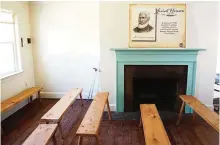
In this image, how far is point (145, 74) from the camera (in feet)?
12.6

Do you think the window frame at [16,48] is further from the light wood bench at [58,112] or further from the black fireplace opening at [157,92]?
the black fireplace opening at [157,92]

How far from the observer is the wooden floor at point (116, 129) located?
2.88m

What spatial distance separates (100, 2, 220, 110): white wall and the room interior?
0.02 metres

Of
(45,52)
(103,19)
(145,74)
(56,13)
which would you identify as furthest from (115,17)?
(45,52)

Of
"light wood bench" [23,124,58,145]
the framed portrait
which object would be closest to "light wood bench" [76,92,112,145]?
"light wood bench" [23,124,58,145]

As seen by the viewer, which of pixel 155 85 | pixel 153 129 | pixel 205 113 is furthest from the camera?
pixel 155 85

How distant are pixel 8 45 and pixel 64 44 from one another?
3.64ft

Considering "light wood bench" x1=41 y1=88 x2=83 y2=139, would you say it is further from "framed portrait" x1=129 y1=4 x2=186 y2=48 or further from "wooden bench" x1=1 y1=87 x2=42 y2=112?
"framed portrait" x1=129 y1=4 x2=186 y2=48

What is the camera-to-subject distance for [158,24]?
12.0 ft

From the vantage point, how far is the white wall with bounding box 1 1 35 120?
11.9 ft

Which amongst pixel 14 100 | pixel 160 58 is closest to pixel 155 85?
pixel 160 58

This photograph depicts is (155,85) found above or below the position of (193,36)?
below

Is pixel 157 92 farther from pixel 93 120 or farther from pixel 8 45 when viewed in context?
pixel 8 45

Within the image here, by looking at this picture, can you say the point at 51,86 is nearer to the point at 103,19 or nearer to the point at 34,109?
the point at 34,109
